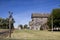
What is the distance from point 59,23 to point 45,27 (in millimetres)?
36166

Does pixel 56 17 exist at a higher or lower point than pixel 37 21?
higher

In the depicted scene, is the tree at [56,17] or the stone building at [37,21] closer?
the tree at [56,17]

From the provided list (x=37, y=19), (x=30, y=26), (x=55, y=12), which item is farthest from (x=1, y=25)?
(x=55, y=12)

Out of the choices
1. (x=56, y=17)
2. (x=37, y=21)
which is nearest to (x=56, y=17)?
(x=56, y=17)

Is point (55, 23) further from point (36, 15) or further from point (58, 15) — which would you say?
point (36, 15)

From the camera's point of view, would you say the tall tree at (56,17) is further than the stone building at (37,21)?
No

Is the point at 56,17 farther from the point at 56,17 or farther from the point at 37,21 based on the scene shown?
the point at 37,21

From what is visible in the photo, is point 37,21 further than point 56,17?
Yes

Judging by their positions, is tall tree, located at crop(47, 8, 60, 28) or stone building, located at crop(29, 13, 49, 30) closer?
tall tree, located at crop(47, 8, 60, 28)

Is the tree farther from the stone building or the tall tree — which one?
the stone building

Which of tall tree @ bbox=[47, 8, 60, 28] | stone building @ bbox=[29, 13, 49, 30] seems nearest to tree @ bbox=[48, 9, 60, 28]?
tall tree @ bbox=[47, 8, 60, 28]

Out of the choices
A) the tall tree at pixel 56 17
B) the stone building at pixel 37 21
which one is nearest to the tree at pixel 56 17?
the tall tree at pixel 56 17

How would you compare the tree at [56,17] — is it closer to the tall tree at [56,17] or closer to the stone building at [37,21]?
the tall tree at [56,17]

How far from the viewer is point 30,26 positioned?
14750 centimetres
